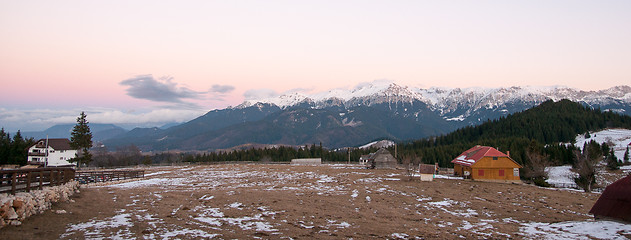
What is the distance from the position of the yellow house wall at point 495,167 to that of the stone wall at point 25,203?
58.7m

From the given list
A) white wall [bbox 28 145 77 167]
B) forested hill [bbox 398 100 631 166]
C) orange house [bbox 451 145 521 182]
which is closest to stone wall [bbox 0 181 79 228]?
orange house [bbox 451 145 521 182]

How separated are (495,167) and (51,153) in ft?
350

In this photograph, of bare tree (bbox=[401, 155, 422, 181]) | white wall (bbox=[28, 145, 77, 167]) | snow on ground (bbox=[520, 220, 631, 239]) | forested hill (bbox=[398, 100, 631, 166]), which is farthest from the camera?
forested hill (bbox=[398, 100, 631, 166])

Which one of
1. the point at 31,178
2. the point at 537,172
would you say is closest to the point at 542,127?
the point at 537,172

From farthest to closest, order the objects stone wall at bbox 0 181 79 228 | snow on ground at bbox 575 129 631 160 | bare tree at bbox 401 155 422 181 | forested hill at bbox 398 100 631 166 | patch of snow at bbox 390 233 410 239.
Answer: forested hill at bbox 398 100 631 166 < snow on ground at bbox 575 129 631 160 < bare tree at bbox 401 155 422 181 < patch of snow at bbox 390 233 410 239 < stone wall at bbox 0 181 79 228

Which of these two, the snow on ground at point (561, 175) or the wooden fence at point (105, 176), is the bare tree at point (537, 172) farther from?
the wooden fence at point (105, 176)

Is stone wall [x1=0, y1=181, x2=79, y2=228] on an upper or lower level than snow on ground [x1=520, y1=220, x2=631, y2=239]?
upper

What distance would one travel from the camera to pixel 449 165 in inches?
4264

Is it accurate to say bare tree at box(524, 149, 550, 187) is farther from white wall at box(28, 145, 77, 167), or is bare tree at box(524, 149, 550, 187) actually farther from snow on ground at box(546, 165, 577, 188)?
white wall at box(28, 145, 77, 167)

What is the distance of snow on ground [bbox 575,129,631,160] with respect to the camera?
375ft

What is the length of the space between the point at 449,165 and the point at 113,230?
10595 centimetres

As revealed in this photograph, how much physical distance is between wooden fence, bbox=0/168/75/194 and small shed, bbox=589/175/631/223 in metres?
34.5

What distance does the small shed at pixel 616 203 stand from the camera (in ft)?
71.6

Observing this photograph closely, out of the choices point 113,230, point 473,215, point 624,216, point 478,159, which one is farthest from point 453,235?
point 478,159
